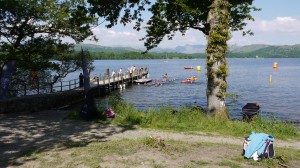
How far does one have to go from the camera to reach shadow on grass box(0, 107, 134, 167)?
10739mm

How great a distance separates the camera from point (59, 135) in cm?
1321

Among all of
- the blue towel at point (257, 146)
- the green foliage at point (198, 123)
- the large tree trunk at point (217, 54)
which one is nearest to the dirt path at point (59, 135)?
the green foliage at point (198, 123)

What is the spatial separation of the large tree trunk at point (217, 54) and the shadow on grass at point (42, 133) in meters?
4.42

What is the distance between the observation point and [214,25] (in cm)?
1587

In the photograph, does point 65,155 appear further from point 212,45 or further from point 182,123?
point 212,45

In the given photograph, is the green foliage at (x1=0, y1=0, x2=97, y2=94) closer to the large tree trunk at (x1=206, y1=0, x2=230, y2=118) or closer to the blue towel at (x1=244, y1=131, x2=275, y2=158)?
the large tree trunk at (x1=206, y1=0, x2=230, y2=118)

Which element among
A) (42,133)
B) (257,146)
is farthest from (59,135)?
(257,146)

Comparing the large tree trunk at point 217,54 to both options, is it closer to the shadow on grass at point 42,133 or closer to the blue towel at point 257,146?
the shadow on grass at point 42,133

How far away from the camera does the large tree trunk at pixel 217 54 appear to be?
15742 millimetres

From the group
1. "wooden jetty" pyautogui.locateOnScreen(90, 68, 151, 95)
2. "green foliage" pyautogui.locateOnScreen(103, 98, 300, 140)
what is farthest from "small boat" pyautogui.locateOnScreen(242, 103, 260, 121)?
"wooden jetty" pyautogui.locateOnScreen(90, 68, 151, 95)

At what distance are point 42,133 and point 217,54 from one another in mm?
8481

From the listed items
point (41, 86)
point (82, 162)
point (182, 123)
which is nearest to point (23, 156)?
point (82, 162)

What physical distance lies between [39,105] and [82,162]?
48.0 ft

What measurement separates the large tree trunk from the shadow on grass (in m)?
4.42
